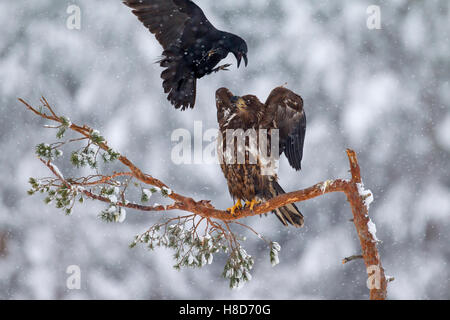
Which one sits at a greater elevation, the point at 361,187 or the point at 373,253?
the point at 361,187

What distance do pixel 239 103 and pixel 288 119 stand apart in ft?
1.48

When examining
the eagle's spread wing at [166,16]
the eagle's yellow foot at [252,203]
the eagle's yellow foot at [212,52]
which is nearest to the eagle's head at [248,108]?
the eagle's yellow foot at [212,52]

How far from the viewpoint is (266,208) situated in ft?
10.1

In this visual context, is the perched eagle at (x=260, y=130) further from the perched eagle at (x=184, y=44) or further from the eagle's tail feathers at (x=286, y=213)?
the perched eagle at (x=184, y=44)

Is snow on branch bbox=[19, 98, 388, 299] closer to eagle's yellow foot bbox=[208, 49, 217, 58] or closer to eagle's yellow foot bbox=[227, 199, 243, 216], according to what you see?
eagle's yellow foot bbox=[227, 199, 243, 216]

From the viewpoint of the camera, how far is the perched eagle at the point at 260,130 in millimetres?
3170

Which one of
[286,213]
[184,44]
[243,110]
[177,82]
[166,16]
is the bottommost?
[286,213]

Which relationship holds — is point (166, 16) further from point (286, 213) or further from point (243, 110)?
point (286, 213)

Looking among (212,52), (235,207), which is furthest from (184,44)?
(235,207)

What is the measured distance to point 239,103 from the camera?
3.09 meters

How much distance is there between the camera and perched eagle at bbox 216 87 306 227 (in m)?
3.17
